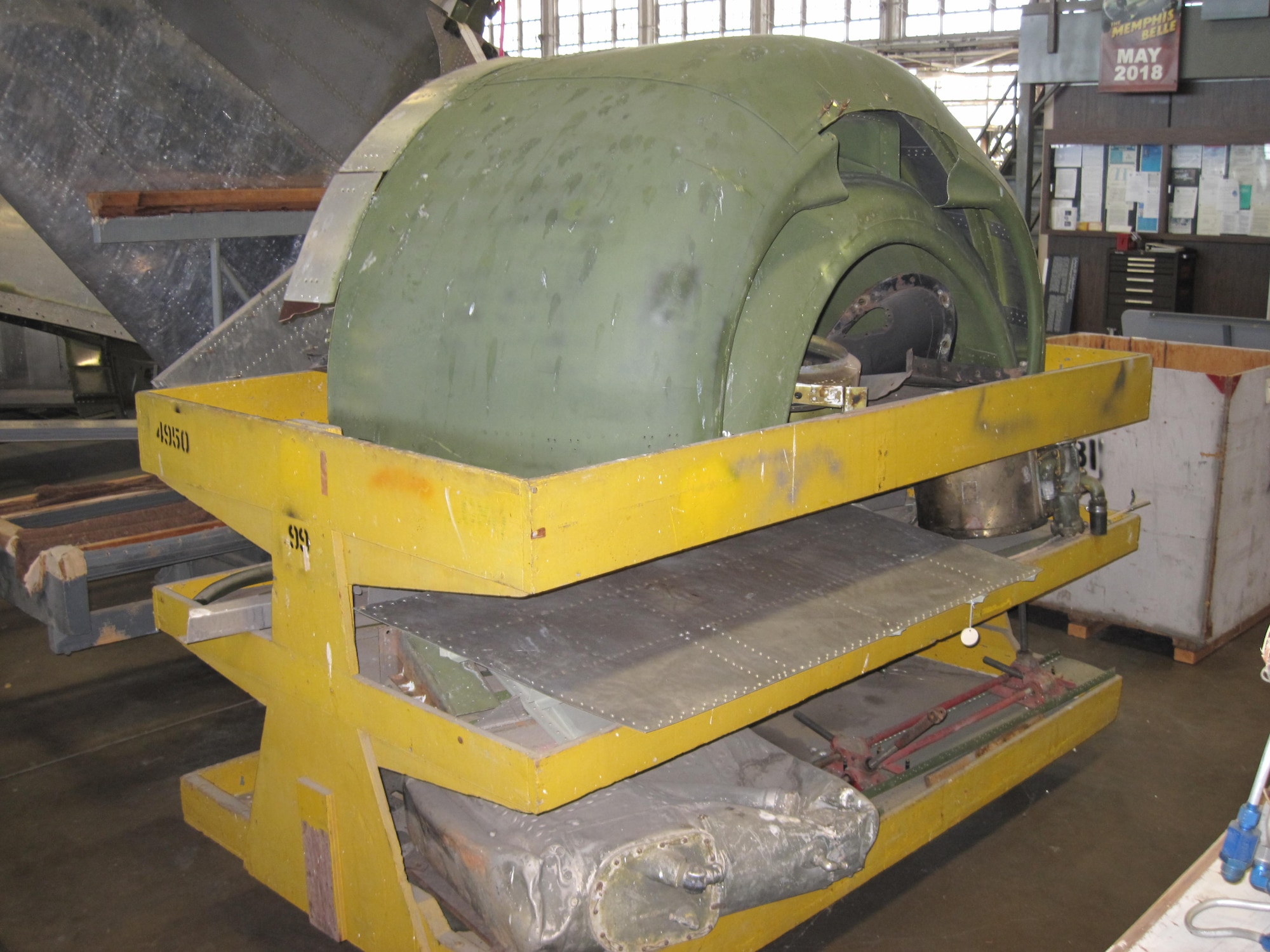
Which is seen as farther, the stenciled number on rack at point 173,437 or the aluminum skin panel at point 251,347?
the aluminum skin panel at point 251,347

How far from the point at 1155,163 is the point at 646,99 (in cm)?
703

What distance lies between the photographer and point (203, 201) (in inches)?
162

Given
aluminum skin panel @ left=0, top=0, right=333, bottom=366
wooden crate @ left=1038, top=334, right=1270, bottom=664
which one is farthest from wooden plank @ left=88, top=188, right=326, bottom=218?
wooden crate @ left=1038, top=334, right=1270, bottom=664

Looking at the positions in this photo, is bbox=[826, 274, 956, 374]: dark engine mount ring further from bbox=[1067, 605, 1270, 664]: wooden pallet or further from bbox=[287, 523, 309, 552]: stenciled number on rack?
bbox=[1067, 605, 1270, 664]: wooden pallet

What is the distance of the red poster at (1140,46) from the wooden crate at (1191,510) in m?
4.27

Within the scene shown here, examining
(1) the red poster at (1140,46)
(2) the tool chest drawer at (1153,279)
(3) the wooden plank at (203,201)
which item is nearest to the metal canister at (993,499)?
(3) the wooden plank at (203,201)

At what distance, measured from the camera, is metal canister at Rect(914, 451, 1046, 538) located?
329 centimetres

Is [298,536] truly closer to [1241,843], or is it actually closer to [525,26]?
[1241,843]

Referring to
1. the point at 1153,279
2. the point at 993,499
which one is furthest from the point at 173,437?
the point at 1153,279

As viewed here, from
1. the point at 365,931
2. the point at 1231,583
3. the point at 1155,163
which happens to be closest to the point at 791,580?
the point at 365,931

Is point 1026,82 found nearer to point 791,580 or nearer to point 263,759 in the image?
point 791,580

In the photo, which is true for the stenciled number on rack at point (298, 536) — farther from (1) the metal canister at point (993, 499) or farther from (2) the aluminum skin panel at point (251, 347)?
(1) the metal canister at point (993, 499)

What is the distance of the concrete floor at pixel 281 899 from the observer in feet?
8.95

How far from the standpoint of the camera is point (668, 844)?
218 centimetres
